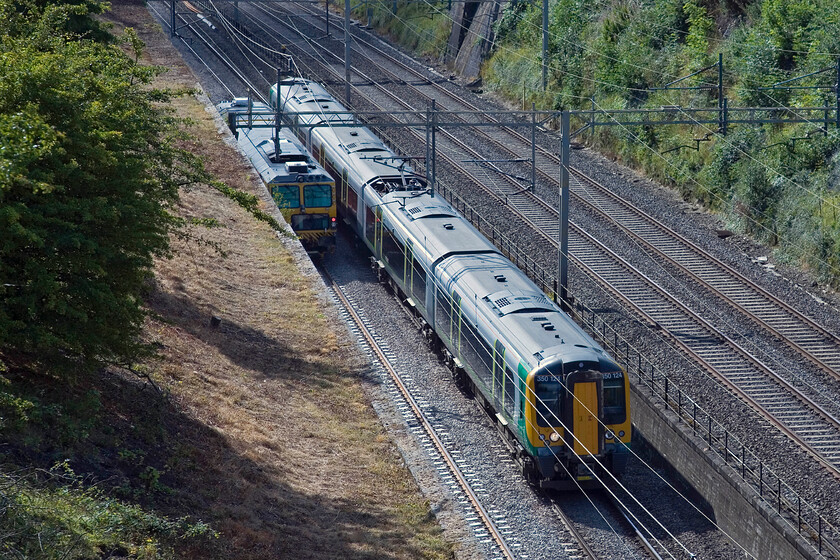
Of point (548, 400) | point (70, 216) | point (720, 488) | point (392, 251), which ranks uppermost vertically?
point (70, 216)

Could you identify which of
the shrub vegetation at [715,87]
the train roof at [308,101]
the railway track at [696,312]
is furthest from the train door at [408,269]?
the train roof at [308,101]

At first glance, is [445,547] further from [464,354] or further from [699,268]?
[699,268]

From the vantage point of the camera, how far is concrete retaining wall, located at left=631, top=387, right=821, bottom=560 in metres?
16.0

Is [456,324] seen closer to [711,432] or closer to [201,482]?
[711,432]

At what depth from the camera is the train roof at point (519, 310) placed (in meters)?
18.3

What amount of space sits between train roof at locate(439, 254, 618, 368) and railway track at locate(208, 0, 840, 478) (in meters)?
4.54

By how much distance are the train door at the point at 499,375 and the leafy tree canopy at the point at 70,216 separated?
21.8 feet

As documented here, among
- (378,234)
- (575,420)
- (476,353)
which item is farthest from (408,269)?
(575,420)

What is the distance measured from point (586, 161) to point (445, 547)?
84.4 feet

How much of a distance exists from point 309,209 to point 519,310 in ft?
40.5

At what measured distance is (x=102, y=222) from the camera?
14883mm

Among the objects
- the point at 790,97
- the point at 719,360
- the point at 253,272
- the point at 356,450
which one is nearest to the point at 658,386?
the point at 719,360

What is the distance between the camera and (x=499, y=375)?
63.9 ft

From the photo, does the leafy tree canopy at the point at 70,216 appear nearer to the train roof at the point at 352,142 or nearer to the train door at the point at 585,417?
the train door at the point at 585,417
